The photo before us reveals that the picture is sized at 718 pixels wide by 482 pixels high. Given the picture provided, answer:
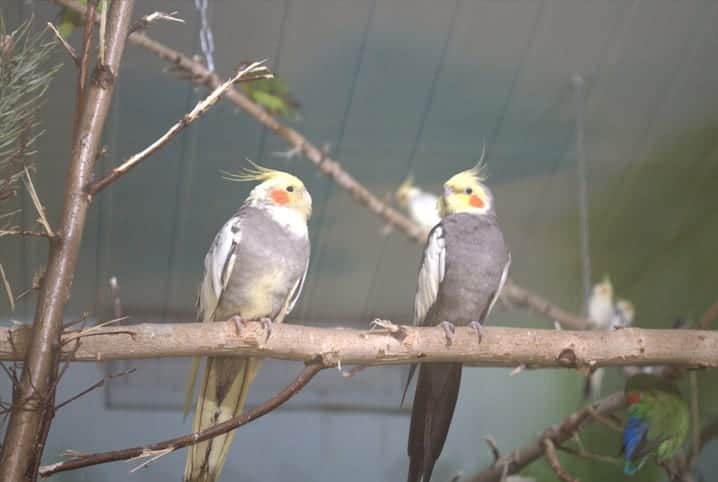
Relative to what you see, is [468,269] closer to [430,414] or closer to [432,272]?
[432,272]

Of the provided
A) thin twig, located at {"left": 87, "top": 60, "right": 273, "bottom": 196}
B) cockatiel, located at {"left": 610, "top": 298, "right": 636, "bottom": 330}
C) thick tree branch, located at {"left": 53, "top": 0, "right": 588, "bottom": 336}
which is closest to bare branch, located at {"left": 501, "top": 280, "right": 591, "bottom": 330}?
thick tree branch, located at {"left": 53, "top": 0, "right": 588, "bottom": 336}

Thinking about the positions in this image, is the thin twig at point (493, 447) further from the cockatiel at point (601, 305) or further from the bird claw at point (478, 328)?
the cockatiel at point (601, 305)

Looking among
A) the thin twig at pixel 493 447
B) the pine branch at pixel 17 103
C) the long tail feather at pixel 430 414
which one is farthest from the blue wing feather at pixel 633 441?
the pine branch at pixel 17 103

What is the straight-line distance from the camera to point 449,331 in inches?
44.1

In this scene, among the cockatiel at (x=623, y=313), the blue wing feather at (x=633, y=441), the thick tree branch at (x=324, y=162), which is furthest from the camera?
the cockatiel at (x=623, y=313)

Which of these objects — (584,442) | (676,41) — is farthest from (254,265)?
(676,41)

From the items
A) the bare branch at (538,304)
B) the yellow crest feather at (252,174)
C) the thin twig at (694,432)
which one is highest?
the yellow crest feather at (252,174)

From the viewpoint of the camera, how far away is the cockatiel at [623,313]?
168cm

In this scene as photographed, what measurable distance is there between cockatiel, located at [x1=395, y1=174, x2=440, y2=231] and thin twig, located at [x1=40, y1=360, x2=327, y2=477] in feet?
1.86

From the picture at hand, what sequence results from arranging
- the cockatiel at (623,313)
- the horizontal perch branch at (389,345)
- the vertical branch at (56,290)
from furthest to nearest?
1. the cockatiel at (623,313)
2. the horizontal perch branch at (389,345)
3. the vertical branch at (56,290)

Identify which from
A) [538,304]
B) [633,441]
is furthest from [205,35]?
[633,441]

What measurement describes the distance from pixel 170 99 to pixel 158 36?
0.35 ft

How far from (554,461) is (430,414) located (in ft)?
0.98

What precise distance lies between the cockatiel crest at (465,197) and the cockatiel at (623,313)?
0.59 meters
